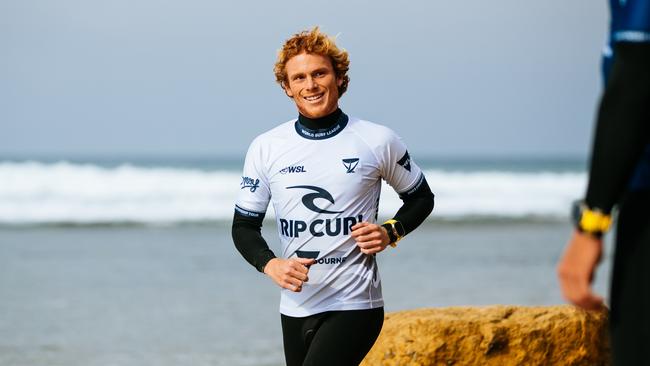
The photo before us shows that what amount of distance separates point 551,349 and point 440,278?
5726mm

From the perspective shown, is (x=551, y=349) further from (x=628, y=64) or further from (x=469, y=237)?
(x=469, y=237)

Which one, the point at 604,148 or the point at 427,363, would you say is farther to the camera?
the point at 427,363

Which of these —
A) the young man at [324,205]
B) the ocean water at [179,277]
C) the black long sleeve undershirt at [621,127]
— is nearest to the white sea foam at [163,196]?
the ocean water at [179,277]

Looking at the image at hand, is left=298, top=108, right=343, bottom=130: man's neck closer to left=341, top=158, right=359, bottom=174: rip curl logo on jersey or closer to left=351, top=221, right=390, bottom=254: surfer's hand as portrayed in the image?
left=341, top=158, right=359, bottom=174: rip curl logo on jersey

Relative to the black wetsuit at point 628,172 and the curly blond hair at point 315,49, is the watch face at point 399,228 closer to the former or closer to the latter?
the curly blond hair at point 315,49

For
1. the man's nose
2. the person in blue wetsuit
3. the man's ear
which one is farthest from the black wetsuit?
the man's ear

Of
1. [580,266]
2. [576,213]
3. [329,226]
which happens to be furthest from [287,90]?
[580,266]

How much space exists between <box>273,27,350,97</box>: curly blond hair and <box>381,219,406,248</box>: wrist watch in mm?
596

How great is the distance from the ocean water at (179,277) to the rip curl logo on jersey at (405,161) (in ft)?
11.4

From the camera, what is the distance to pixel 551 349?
5152 millimetres

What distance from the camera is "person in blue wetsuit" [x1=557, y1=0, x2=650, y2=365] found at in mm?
1907

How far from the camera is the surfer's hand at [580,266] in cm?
191

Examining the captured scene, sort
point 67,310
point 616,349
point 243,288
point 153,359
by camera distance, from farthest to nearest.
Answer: point 243,288, point 67,310, point 153,359, point 616,349

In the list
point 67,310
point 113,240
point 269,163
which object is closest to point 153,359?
point 67,310
